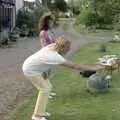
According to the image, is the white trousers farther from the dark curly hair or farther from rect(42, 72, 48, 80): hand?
the dark curly hair

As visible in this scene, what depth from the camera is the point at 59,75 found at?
1281cm

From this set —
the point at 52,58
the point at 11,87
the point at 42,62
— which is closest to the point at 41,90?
the point at 42,62

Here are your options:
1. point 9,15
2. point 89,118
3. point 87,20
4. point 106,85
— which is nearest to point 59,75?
point 106,85

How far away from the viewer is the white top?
21.4 ft

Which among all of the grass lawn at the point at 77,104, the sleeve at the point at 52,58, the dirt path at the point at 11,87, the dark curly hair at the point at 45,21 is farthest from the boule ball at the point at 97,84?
the sleeve at the point at 52,58

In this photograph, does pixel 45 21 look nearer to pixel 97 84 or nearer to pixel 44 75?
pixel 44 75

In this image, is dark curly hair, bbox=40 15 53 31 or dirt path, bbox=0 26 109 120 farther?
dirt path, bbox=0 26 109 120

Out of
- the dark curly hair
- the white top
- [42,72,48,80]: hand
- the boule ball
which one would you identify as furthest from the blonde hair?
the boule ball

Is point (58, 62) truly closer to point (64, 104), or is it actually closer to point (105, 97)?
point (64, 104)

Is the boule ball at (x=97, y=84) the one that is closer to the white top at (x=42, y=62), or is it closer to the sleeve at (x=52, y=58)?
the white top at (x=42, y=62)

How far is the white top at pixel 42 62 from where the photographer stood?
6527mm

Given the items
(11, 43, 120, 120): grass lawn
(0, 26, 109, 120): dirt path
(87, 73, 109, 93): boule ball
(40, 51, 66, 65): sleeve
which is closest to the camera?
(40, 51, 66, 65): sleeve

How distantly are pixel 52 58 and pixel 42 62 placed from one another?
249 mm

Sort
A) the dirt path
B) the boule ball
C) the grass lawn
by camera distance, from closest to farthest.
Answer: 1. the grass lawn
2. the dirt path
3. the boule ball
